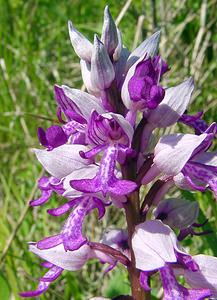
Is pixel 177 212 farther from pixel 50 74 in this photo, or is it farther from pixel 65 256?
pixel 50 74

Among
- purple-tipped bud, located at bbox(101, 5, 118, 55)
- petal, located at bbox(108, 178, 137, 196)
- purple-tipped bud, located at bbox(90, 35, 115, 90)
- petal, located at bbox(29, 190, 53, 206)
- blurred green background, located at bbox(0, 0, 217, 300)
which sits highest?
Result: purple-tipped bud, located at bbox(101, 5, 118, 55)

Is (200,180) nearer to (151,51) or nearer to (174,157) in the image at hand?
(174,157)

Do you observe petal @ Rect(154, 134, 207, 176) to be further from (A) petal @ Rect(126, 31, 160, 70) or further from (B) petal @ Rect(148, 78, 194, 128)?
(A) petal @ Rect(126, 31, 160, 70)

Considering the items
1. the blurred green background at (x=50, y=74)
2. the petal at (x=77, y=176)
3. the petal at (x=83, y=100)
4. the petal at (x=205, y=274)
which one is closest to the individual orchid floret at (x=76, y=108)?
the petal at (x=83, y=100)

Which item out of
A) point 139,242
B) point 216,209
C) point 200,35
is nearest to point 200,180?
point 139,242

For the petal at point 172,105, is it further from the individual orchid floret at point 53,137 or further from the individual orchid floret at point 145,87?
the individual orchid floret at point 53,137

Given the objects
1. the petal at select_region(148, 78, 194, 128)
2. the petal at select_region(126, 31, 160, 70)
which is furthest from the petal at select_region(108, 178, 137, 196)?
the petal at select_region(126, 31, 160, 70)
